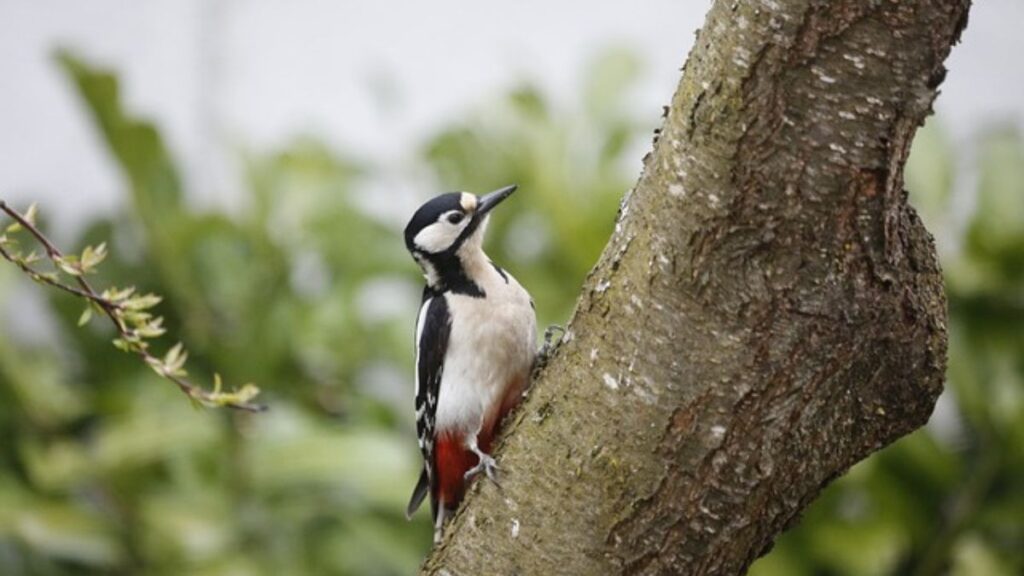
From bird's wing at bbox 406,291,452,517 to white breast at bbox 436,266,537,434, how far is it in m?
0.02

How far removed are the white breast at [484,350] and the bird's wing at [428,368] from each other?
2 centimetres

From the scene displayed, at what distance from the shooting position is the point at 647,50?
5180 millimetres

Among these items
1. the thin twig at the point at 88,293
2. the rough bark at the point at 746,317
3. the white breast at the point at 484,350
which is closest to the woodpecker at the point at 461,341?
the white breast at the point at 484,350

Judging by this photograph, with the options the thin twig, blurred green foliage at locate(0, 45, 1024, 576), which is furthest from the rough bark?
blurred green foliage at locate(0, 45, 1024, 576)

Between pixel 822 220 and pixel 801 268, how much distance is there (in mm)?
69

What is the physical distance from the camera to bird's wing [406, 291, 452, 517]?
2781 millimetres

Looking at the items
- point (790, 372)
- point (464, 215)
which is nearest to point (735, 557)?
point (790, 372)

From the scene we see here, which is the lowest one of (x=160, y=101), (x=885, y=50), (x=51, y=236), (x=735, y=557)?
(x=735, y=557)

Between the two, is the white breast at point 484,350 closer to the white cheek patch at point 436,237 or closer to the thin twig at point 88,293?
the white cheek patch at point 436,237

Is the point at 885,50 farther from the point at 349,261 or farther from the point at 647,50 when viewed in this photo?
the point at 647,50

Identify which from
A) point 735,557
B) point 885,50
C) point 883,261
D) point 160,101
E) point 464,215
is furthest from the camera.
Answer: point 160,101

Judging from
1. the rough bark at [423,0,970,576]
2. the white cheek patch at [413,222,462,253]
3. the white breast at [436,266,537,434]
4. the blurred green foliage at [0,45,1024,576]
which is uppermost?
the blurred green foliage at [0,45,1024,576]

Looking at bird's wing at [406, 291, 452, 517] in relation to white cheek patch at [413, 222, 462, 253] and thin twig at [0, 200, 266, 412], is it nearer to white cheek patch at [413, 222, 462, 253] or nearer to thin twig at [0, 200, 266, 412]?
white cheek patch at [413, 222, 462, 253]

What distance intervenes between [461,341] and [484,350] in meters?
0.07
